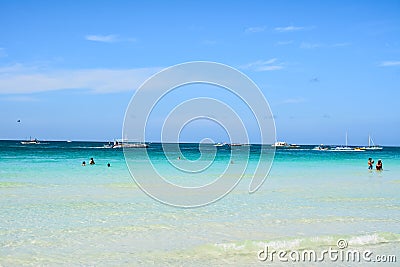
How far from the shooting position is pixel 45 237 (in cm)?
1210

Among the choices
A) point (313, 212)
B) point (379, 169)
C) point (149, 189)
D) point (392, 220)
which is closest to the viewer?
point (392, 220)

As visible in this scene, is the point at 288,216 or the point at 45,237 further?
the point at 288,216

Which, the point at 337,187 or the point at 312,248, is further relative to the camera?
the point at 337,187

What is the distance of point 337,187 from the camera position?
84.9ft

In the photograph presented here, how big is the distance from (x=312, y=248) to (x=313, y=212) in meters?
5.33

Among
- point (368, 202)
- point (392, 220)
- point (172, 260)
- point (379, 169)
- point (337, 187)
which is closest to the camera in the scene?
point (172, 260)

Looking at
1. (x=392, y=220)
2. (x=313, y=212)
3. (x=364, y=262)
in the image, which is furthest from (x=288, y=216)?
(x=364, y=262)

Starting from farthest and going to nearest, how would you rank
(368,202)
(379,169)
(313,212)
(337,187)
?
1. (379,169)
2. (337,187)
3. (368,202)
4. (313,212)

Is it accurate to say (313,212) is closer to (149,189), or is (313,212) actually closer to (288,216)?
(288,216)

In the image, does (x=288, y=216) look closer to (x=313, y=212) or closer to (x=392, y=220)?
(x=313, y=212)

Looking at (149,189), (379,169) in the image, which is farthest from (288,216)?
(379,169)

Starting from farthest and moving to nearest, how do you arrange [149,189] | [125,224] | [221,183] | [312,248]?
[221,183] → [149,189] → [125,224] → [312,248]

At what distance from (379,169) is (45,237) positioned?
3648 cm

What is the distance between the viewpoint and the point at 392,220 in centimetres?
1480
